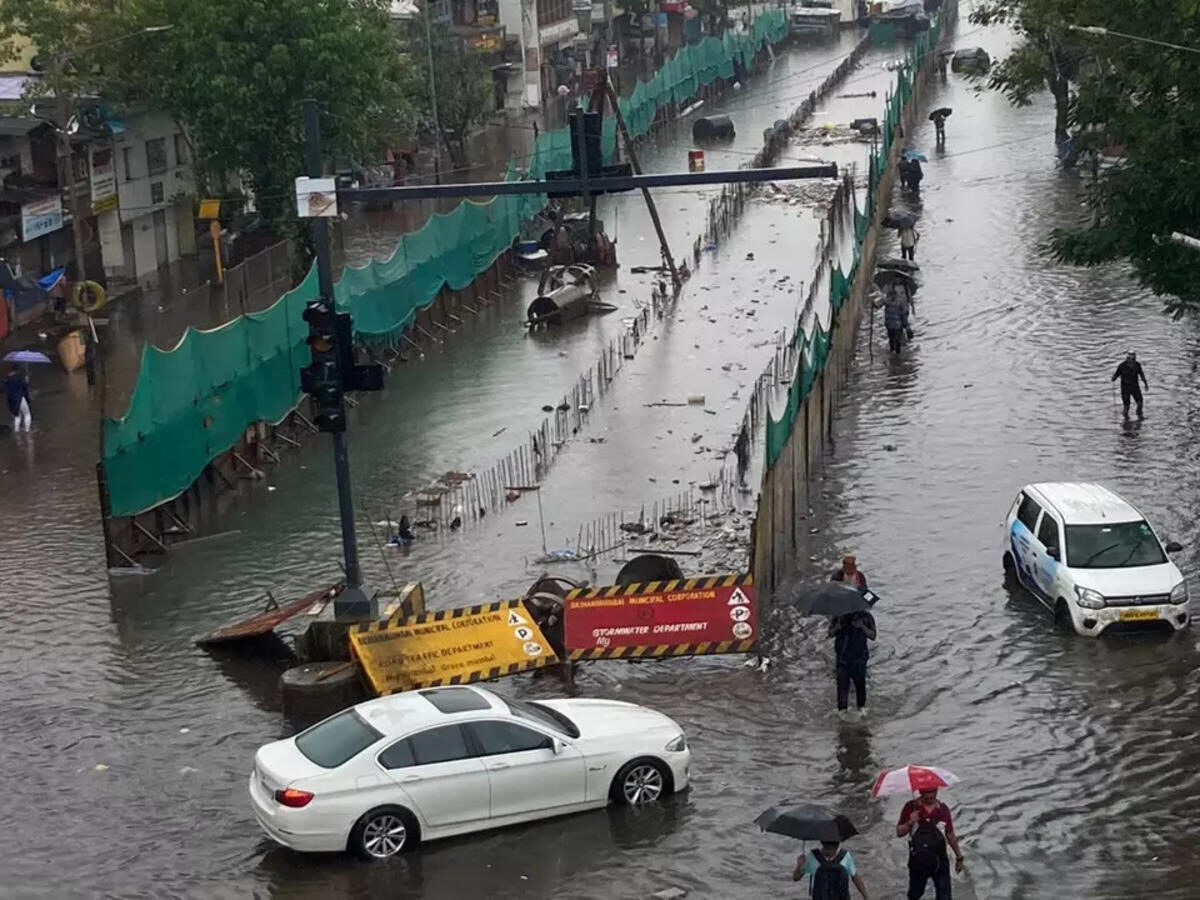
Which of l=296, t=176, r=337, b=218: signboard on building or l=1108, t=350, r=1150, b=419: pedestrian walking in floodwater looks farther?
l=1108, t=350, r=1150, b=419: pedestrian walking in floodwater

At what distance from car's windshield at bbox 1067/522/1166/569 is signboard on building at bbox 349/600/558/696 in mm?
6618

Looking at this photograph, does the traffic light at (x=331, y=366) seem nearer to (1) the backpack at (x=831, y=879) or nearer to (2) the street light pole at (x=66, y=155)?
(1) the backpack at (x=831, y=879)

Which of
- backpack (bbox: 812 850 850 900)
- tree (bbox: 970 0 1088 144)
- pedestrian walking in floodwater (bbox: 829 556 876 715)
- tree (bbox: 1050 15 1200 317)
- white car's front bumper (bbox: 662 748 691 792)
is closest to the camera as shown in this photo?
backpack (bbox: 812 850 850 900)

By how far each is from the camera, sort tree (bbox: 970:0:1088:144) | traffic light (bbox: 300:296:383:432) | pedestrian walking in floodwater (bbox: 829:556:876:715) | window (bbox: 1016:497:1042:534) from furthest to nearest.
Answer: tree (bbox: 970:0:1088:144) < window (bbox: 1016:497:1042:534) < traffic light (bbox: 300:296:383:432) < pedestrian walking in floodwater (bbox: 829:556:876:715)

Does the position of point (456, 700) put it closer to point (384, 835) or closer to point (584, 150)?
point (384, 835)

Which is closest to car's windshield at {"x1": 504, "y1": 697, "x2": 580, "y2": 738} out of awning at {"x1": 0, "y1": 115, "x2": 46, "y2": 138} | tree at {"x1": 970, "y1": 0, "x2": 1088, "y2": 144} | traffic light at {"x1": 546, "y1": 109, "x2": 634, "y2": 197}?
traffic light at {"x1": 546, "y1": 109, "x2": 634, "y2": 197}

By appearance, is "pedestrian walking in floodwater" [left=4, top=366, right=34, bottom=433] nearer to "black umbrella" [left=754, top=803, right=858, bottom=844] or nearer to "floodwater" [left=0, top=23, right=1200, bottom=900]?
"floodwater" [left=0, top=23, right=1200, bottom=900]

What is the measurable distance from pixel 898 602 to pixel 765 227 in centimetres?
3456

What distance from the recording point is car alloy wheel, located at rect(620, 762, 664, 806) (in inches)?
687

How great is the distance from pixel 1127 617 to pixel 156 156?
35.2m

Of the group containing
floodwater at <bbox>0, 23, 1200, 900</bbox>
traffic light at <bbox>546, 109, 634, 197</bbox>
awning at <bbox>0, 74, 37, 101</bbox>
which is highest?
awning at <bbox>0, 74, 37, 101</bbox>

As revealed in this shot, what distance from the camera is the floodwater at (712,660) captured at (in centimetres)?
1662

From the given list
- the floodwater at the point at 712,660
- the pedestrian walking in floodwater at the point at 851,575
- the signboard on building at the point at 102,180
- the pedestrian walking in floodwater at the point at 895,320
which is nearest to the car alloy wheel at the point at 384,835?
the floodwater at the point at 712,660

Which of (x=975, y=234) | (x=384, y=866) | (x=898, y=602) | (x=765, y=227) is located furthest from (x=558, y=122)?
(x=384, y=866)
